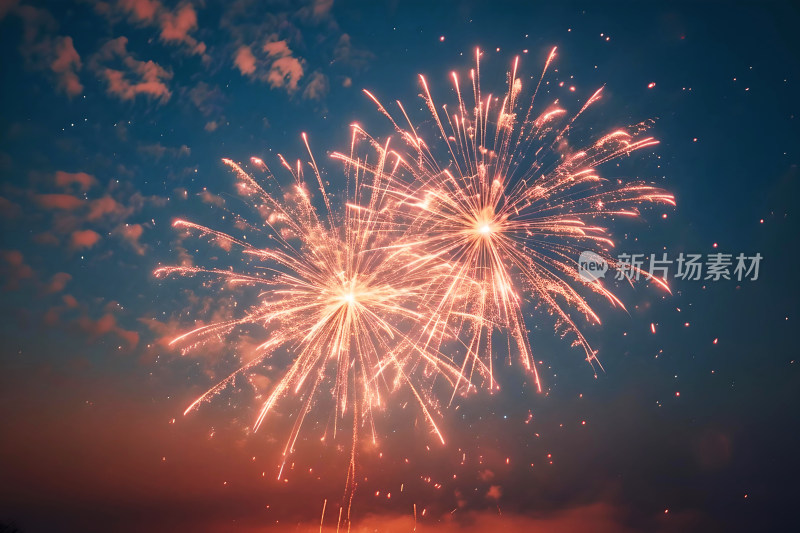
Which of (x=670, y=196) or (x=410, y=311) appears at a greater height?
(x=670, y=196)

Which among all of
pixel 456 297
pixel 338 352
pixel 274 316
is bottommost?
pixel 338 352

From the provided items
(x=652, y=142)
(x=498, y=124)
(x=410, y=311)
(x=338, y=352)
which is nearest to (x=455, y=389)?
(x=410, y=311)

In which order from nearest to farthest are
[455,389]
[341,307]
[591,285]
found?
[455,389]
[591,285]
[341,307]

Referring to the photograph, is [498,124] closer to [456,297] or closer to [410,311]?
[456,297]

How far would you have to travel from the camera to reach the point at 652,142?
43.7 ft

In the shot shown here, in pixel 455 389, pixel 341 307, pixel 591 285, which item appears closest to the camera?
pixel 455 389

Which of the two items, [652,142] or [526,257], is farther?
[526,257]

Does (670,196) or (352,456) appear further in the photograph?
(352,456)

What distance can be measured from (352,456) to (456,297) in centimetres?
721

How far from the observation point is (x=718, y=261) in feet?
50.6

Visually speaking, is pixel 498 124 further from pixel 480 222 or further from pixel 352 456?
pixel 352 456

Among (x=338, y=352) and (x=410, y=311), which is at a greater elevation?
(x=410, y=311)

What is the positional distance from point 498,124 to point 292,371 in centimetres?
1108

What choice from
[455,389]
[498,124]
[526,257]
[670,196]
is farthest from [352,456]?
[670,196]
